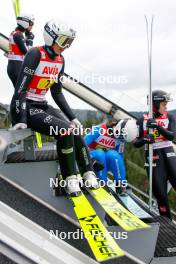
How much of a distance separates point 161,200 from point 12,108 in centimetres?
250

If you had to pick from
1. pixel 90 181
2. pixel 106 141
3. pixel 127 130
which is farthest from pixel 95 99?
pixel 90 181

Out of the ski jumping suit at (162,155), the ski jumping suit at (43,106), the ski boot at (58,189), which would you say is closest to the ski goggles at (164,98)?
the ski jumping suit at (162,155)

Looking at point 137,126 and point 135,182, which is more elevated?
point 137,126

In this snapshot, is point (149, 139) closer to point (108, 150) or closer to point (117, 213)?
point (108, 150)

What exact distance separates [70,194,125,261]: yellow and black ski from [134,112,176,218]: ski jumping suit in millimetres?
1886

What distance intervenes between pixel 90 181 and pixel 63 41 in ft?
4.81

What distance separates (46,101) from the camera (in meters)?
4.12

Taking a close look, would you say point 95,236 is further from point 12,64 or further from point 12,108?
point 12,64

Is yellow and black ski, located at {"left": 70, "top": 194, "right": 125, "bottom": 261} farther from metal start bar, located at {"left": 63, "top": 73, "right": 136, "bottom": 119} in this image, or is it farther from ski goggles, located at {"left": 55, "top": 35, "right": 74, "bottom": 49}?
metal start bar, located at {"left": 63, "top": 73, "right": 136, "bottom": 119}

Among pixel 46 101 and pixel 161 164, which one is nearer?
pixel 46 101

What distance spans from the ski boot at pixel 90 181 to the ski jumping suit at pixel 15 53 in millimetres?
2139

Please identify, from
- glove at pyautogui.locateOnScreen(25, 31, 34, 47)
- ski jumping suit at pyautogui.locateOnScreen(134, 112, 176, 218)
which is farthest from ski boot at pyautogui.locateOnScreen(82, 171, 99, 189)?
glove at pyautogui.locateOnScreen(25, 31, 34, 47)

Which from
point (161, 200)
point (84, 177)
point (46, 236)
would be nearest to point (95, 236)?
point (46, 236)

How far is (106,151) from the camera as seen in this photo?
5121mm
